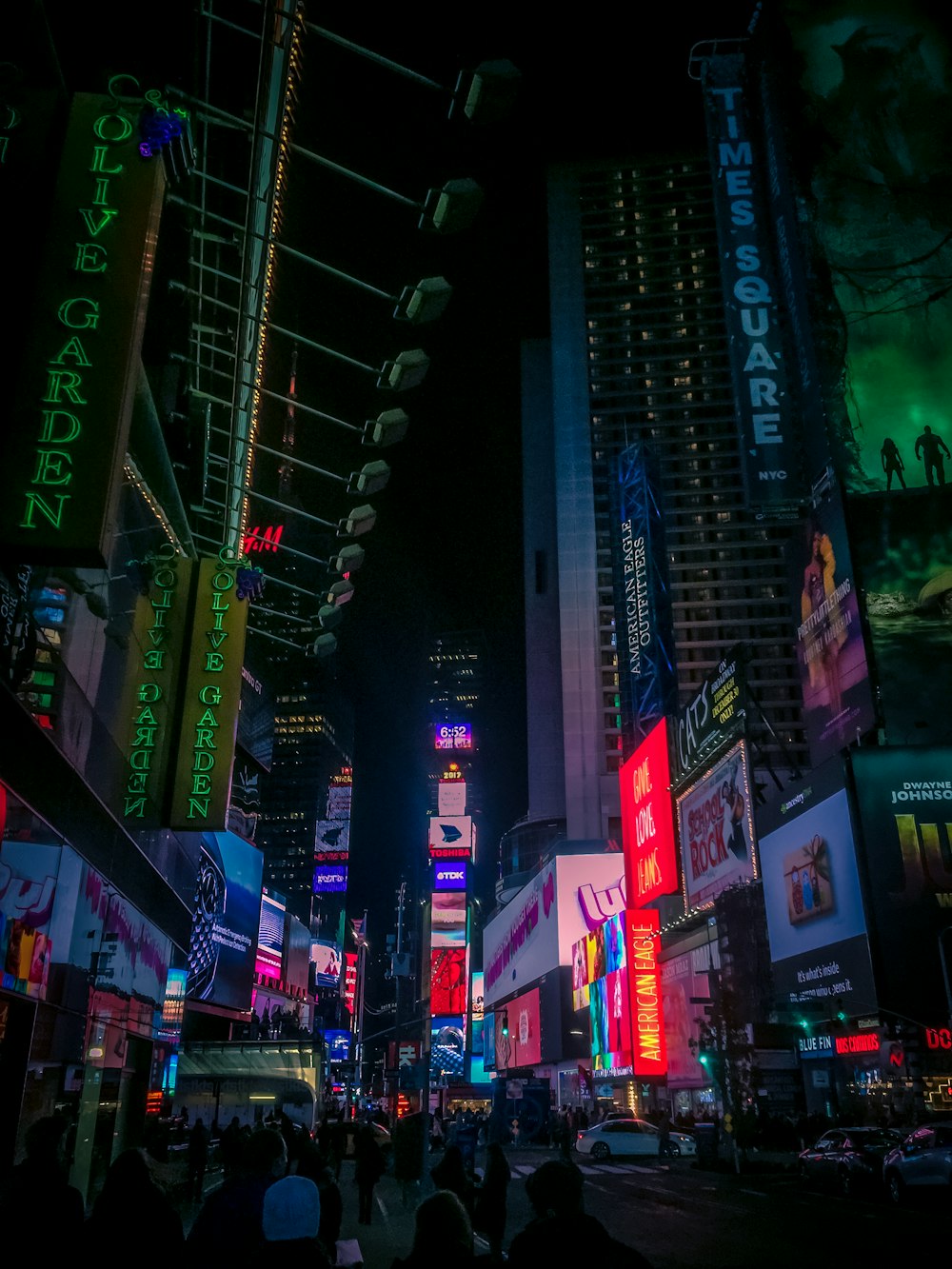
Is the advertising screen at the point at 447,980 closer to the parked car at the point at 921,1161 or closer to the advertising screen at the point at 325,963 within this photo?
the advertising screen at the point at 325,963

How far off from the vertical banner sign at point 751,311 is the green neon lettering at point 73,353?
25.3 m

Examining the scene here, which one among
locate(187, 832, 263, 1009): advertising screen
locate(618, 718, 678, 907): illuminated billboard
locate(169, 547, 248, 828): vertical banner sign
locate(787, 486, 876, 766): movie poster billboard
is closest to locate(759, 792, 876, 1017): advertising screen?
locate(787, 486, 876, 766): movie poster billboard

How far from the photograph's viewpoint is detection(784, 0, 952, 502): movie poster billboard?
35.7 m

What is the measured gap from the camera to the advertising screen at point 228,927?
5159 centimetres

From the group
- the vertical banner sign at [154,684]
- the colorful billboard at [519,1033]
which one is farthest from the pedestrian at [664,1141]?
the colorful billboard at [519,1033]

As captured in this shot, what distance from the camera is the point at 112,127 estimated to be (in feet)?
41.2

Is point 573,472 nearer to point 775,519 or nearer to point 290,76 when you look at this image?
point 775,519

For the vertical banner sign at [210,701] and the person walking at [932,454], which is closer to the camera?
the vertical banner sign at [210,701]

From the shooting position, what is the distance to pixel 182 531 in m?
23.6

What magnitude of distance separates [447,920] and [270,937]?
23.9m

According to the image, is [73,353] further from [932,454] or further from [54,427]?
[932,454]

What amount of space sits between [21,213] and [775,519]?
95.7 ft

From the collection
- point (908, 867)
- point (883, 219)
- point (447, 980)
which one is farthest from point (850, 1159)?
point (447, 980)

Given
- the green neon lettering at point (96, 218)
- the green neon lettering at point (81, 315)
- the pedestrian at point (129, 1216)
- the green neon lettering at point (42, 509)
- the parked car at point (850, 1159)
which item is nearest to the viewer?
the pedestrian at point (129, 1216)
